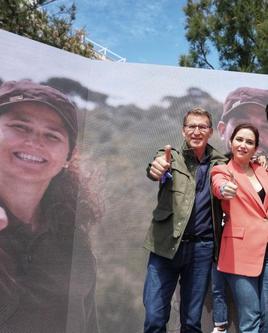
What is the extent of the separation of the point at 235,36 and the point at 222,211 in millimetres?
5454

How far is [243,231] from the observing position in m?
2.11

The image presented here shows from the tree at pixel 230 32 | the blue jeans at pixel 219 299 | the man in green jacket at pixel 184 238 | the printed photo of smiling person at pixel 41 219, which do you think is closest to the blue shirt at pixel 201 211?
the man in green jacket at pixel 184 238

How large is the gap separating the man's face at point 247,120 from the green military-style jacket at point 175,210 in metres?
1.05

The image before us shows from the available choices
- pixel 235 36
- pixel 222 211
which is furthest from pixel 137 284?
pixel 235 36

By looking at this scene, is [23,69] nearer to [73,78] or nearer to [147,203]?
[73,78]

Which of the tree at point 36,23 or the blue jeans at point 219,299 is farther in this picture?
the tree at point 36,23

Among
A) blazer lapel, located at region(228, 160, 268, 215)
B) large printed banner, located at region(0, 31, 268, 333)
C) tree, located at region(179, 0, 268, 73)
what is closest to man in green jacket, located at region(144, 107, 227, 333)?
blazer lapel, located at region(228, 160, 268, 215)

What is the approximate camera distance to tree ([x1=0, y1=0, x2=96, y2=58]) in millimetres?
6793

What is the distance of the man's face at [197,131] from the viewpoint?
6.92 feet

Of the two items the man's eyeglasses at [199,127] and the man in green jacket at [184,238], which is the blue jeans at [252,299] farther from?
the man's eyeglasses at [199,127]

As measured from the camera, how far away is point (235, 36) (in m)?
6.89

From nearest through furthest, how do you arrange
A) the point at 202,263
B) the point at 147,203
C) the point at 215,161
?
1. the point at 202,263
2. the point at 215,161
3. the point at 147,203

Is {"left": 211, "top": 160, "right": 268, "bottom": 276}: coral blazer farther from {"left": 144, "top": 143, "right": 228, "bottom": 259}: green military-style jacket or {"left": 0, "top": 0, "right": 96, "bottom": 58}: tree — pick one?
{"left": 0, "top": 0, "right": 96, "bottom": 58}: tree

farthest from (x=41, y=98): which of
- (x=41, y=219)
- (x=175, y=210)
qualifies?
(x=175, y=210)
